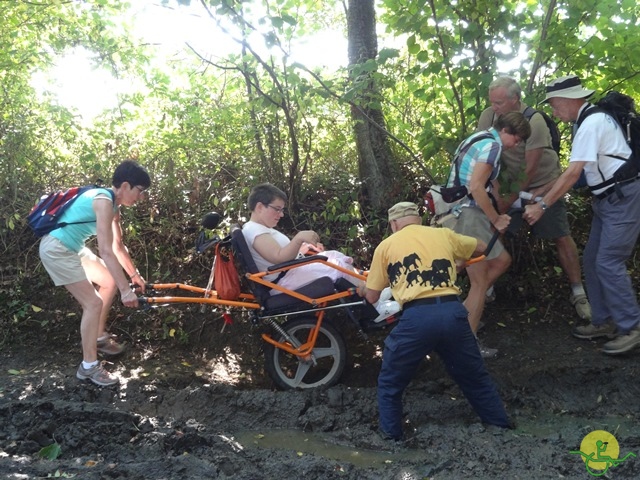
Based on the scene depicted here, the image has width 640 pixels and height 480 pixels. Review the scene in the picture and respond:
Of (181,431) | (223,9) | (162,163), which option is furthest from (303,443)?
(162,163)

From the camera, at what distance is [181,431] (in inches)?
158

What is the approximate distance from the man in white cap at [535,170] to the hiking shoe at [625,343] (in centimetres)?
58

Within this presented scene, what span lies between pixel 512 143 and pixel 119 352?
399 centimetres

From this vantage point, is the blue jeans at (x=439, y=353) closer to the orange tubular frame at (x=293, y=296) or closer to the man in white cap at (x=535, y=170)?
the orange tubular frame at (x=293, y=296)

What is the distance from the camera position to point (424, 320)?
150 inches

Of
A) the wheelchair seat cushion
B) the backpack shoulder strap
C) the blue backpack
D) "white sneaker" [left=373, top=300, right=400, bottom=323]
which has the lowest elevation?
"white sneaker" [left=373, top=300, right=400, bottom=323]

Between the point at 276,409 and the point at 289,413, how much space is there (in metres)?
0.11

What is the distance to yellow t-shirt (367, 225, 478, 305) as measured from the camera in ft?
12.7

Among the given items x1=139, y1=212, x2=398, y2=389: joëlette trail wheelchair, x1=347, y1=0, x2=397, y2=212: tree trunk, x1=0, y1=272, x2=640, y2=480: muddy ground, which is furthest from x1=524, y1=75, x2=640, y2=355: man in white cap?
x1=347, y1=0, x2=397, y2=212: tree trunk

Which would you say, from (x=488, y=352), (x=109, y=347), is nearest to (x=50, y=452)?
(x=109, y=347)

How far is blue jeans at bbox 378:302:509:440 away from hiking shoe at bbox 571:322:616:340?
1.74m

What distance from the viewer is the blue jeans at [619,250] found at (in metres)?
4.79

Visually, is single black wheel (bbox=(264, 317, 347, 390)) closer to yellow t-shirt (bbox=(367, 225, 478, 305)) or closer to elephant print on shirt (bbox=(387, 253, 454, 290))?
yellow t-shirt (bbox=(367, 225, 478, 305))

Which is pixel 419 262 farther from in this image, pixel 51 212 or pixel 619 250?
pixel 51 212
